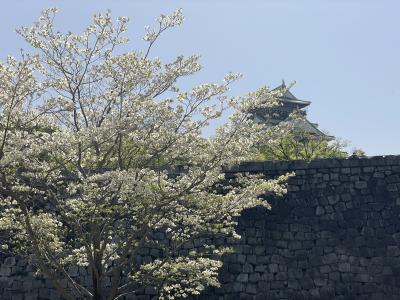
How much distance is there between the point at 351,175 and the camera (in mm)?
13039

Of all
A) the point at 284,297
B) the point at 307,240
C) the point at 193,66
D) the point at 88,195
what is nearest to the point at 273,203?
the point at 307,240

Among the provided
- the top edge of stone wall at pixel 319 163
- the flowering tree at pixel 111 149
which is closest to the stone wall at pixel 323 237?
the top edge of stone wall at pixel 319 163

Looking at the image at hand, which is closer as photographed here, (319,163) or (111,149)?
(111,149)

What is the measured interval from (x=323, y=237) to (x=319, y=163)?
1413 millimetres

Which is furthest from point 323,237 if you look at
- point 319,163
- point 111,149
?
point 111,149

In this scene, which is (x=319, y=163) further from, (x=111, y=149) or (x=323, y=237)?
(x=111, y=149)

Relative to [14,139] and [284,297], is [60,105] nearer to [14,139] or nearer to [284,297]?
[14,139]

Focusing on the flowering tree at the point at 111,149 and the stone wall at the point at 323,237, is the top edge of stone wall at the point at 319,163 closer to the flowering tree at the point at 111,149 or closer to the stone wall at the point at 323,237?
the stone wall at the point at 323,237

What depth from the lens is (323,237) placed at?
12.7m

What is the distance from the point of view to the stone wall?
1228cm

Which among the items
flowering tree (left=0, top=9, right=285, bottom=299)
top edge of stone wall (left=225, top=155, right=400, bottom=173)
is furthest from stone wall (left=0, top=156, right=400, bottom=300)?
flowering tree (left=0, top=9, right=285, bottom=299)

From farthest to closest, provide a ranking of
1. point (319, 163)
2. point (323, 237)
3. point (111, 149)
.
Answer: point (319, 163)
point (323, 237)
point (111, 149)

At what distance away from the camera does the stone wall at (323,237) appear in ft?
40.3

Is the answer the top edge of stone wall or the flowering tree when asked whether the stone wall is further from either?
the flowering tree
